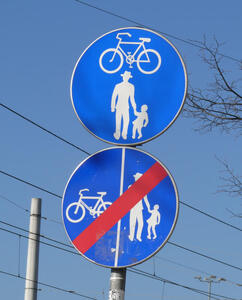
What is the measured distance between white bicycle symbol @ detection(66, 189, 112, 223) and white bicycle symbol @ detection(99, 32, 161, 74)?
656 millimetres

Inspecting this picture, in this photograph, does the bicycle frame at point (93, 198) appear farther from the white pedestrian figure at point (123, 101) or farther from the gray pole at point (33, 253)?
the gray pole at point (33, 253)

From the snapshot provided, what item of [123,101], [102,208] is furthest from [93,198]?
[123,101]

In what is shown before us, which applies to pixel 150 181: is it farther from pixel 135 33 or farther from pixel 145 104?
pixel 135 33

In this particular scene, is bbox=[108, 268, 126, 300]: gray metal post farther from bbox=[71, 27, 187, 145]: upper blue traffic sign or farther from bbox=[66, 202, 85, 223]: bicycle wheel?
bbox=[71, 27, 187, 145]: upper blue traffic sign

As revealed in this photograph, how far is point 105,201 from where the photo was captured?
3.53 meters

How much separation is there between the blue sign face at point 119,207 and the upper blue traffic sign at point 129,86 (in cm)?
15

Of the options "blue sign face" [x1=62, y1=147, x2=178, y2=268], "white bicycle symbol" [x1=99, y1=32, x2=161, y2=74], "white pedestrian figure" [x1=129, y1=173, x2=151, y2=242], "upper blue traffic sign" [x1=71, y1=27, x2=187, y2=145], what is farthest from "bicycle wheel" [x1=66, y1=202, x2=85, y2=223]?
"white bicycle symbol" [x1=99, y1=32, x2=161, y2=74]

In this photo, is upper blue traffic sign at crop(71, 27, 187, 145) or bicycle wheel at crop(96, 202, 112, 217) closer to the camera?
bicycle wheel at crop(96, 202, 112, 217)

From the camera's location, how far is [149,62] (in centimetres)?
380

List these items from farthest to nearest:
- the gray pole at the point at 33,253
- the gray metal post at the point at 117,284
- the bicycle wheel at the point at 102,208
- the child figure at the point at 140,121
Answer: the gray pole at the point at 33,253
the child figure at the point at 140,121
the bicycle wheel at the point at 102,208
the gray metal post at the point at 117,284

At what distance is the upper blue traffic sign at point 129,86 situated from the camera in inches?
145

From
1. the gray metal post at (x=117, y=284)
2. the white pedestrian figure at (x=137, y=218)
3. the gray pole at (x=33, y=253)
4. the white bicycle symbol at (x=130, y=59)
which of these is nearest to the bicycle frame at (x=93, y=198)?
the white pedestrian figure at (x=137, y=218)

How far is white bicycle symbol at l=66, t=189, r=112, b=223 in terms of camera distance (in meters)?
3.52

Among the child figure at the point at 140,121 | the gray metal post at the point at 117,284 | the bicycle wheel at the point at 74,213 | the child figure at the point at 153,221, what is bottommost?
the gray metal post at the point at 117,284
